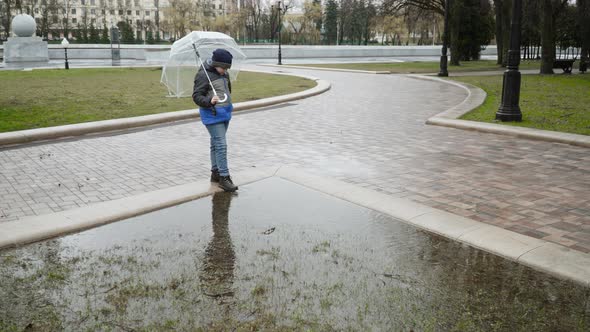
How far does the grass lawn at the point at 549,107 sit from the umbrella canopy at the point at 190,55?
577 cm

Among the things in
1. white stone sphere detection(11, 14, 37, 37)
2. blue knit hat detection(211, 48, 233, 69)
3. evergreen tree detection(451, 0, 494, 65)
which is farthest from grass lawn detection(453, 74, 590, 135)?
white stone sphere detection(11, 14, 37, 37)

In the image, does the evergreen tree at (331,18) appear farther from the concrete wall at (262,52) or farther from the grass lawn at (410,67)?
the grass lawn at (410,67)

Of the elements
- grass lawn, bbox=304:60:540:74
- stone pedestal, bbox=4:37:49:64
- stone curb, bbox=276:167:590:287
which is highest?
stone pedestal, bbox=4:37:49:64

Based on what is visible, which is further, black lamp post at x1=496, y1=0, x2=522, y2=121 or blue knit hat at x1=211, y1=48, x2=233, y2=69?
black lamp post at x1=496, y1=0, x2=522, y2=121

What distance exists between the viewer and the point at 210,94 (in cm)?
623

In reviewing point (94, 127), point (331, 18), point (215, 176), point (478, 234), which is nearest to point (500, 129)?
point (478, 234)

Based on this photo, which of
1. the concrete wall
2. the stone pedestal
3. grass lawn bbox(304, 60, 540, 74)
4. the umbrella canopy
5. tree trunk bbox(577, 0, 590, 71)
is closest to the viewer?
the umbrella canopy

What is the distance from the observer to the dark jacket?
20.3 feet

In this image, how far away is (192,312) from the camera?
3473mm

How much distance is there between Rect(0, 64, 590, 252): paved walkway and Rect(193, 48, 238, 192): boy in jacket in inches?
30.6

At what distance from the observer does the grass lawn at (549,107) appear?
10961 mm

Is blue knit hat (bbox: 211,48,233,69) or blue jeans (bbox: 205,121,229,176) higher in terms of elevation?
blue knit hat (bbox: 211,48,233,69)

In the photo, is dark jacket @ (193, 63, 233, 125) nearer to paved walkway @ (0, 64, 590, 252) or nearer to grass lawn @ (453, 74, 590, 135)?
paved walkway @ (0, 64, 590, 252)

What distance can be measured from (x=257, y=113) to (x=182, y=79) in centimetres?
226
